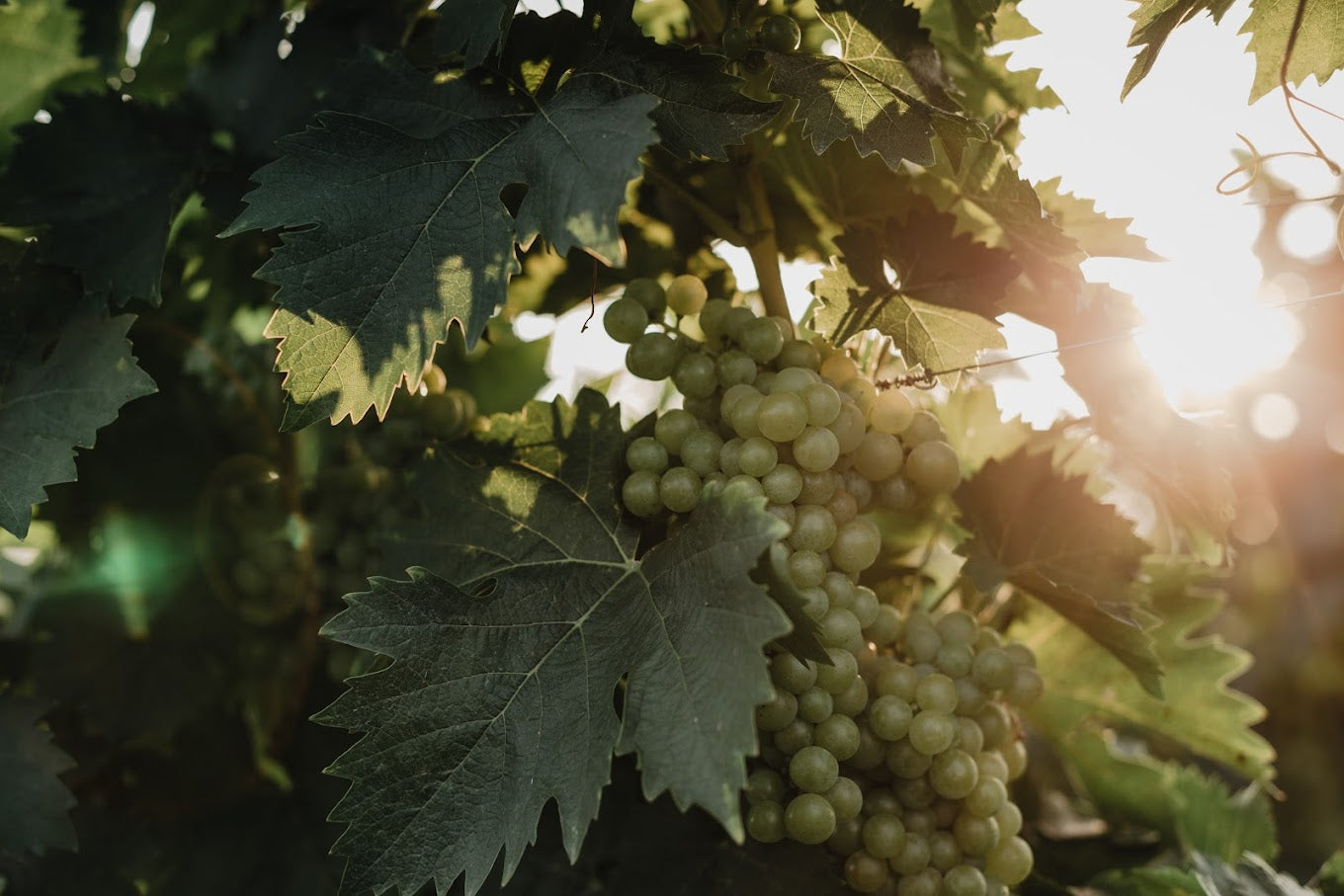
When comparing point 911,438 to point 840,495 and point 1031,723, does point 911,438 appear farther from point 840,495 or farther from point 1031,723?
point 1031,723

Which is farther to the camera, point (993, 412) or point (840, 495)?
point (993, 412)

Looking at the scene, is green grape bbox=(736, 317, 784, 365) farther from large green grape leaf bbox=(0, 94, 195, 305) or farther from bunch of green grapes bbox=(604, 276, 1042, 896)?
large green grape leaf bbox=(0, 94, 195, 305)

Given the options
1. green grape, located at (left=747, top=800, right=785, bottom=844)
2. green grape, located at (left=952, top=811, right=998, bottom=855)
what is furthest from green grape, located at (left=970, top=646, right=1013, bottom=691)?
green grape, located at (left=747, top=800, right=785, bottom=844)

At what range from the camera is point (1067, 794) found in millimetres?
1156

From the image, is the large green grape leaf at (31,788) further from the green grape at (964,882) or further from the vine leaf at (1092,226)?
the vine leaf at (1092,226)

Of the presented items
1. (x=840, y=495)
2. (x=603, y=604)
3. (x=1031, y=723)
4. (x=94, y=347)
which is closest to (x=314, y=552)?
(x=94, y=347)

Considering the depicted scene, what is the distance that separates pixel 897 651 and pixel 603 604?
0.25m

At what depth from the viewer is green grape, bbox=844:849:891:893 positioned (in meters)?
0.71

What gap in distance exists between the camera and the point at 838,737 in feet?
2.25

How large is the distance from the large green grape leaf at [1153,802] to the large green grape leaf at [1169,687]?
29 millimetres

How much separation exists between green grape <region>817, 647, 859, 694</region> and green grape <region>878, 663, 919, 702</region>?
0.05 metres

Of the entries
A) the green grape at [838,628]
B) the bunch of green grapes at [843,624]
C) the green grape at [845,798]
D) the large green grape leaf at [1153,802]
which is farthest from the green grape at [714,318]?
the large green grape leaf at [1153,802]

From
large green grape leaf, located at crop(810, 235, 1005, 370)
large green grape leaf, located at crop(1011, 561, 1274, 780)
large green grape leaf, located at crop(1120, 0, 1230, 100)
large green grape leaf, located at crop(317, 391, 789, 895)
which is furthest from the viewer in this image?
large green grape leaf, located at crop(1011, 561, 1274, 780)

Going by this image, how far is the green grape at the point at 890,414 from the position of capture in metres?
0.76
